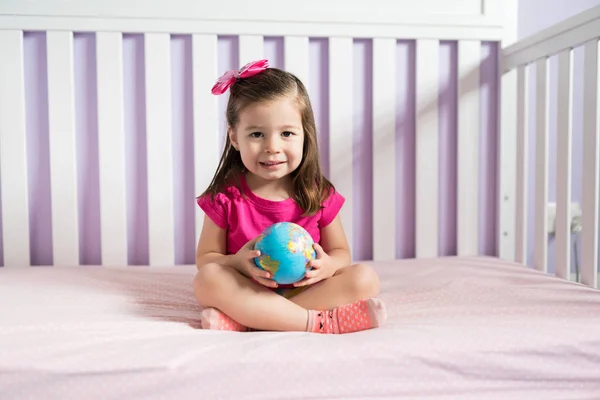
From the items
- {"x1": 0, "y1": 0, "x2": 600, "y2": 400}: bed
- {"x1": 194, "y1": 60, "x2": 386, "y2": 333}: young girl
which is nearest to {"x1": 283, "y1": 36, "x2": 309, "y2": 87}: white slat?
{"x1": 0, "y1": 0, "x2": 600, "y2": 400}: bed

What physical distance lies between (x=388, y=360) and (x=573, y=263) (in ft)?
4.06

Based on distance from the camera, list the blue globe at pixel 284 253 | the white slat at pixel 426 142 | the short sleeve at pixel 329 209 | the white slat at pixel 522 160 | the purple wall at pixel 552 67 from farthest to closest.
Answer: the purple wall at pixel 552 67 < the white slat at pixel 426 142 < the white slat at pixel 522 160 < the short sleeve at pixel 329 209 < the blue globe at pixel 284 253

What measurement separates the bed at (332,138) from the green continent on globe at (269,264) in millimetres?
257

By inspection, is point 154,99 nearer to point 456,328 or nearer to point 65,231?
point 65,231

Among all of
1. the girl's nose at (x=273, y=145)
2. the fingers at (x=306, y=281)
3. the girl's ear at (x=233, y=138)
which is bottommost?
the fingers at (x=306, y=281)

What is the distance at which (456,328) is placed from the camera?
0.82 meters

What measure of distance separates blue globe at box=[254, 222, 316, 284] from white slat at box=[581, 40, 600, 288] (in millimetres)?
578

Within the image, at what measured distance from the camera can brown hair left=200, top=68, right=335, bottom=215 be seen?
3.41 feet

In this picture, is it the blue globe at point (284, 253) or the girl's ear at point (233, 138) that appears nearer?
the blue globe at point (284, 253)

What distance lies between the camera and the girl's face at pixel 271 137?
1022 mm

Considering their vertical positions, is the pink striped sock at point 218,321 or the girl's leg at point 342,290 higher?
the girl's leg at point 342,290

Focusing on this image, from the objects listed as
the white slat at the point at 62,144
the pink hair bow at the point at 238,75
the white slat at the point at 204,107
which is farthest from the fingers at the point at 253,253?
the white slat at the point at 62,144

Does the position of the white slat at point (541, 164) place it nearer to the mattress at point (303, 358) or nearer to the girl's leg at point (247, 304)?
the mattress at point (303, 358)

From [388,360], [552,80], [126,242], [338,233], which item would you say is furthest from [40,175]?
[552,80]
